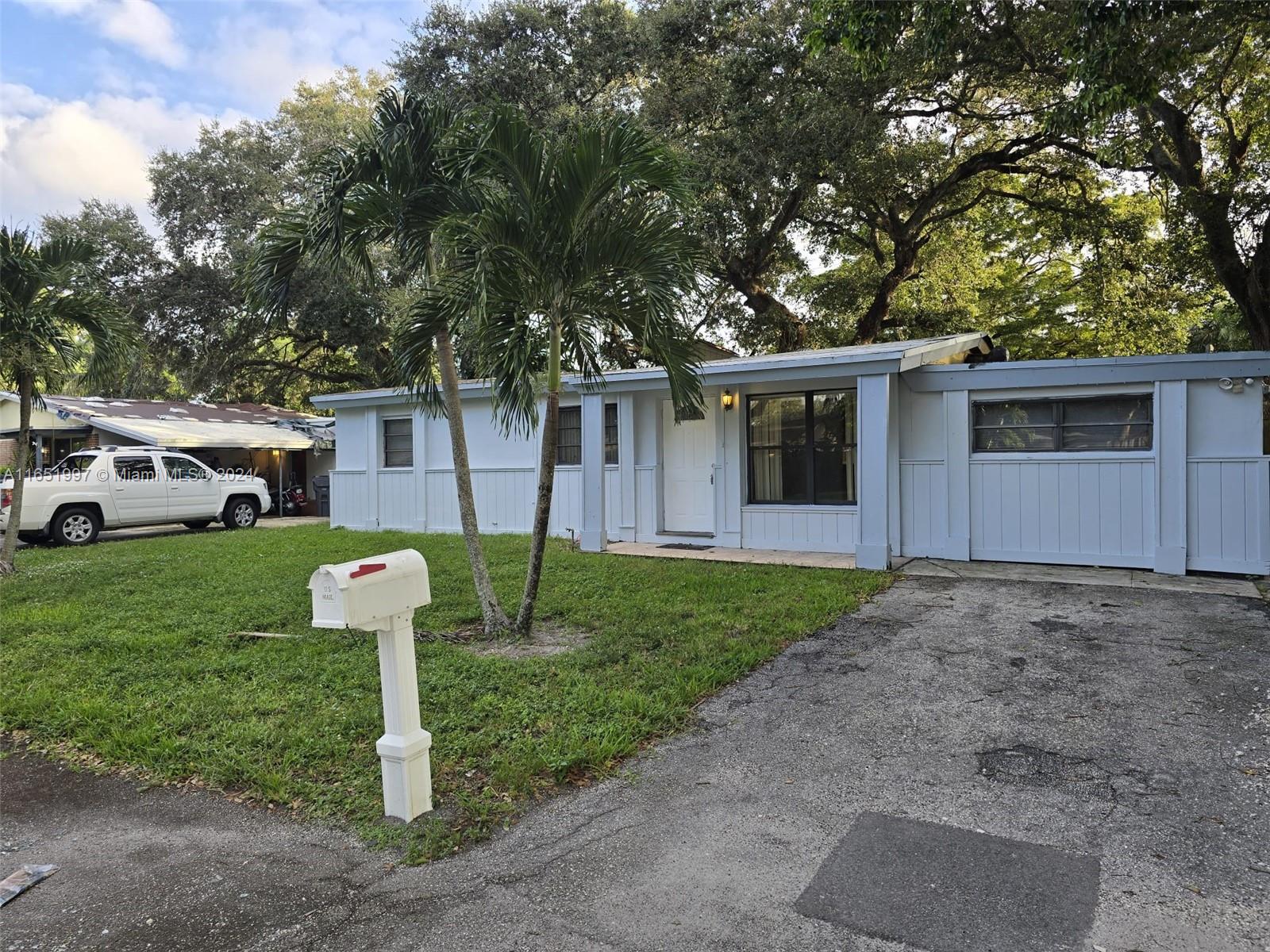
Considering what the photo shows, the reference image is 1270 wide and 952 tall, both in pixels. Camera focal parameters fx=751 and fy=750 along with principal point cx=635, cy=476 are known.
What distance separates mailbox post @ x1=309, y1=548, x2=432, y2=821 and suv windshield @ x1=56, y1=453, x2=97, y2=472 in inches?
474

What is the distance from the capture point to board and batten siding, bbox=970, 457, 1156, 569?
7816mm

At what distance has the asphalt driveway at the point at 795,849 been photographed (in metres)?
2.22

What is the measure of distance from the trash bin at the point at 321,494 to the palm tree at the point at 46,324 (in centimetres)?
812

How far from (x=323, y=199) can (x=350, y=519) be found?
8.51 m

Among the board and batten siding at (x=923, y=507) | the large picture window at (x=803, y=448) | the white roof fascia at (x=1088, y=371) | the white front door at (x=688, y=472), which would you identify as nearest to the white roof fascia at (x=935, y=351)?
the white roof fascia at (x=1088, y=371)

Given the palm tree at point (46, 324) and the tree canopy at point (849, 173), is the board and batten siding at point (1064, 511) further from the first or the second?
the palm tree at point (46, 324)

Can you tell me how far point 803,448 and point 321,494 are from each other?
12.1 meters

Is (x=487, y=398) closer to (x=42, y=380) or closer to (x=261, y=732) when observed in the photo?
(x=42, y=380)

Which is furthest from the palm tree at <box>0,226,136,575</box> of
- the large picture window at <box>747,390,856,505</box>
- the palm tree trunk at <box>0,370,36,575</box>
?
the large picture window at <box>747,390,856,505</box>

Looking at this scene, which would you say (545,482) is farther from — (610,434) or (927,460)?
(610,434)

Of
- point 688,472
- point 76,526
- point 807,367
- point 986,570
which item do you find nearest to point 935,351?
point 807,367

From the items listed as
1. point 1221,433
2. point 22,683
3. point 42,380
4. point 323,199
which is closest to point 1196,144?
point 1221,433

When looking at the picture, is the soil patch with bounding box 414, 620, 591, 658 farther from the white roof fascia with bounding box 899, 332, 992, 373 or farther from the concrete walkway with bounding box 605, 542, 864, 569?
the white roof fascia with bounding box 899, 332, 992, 373

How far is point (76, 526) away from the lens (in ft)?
38.5
